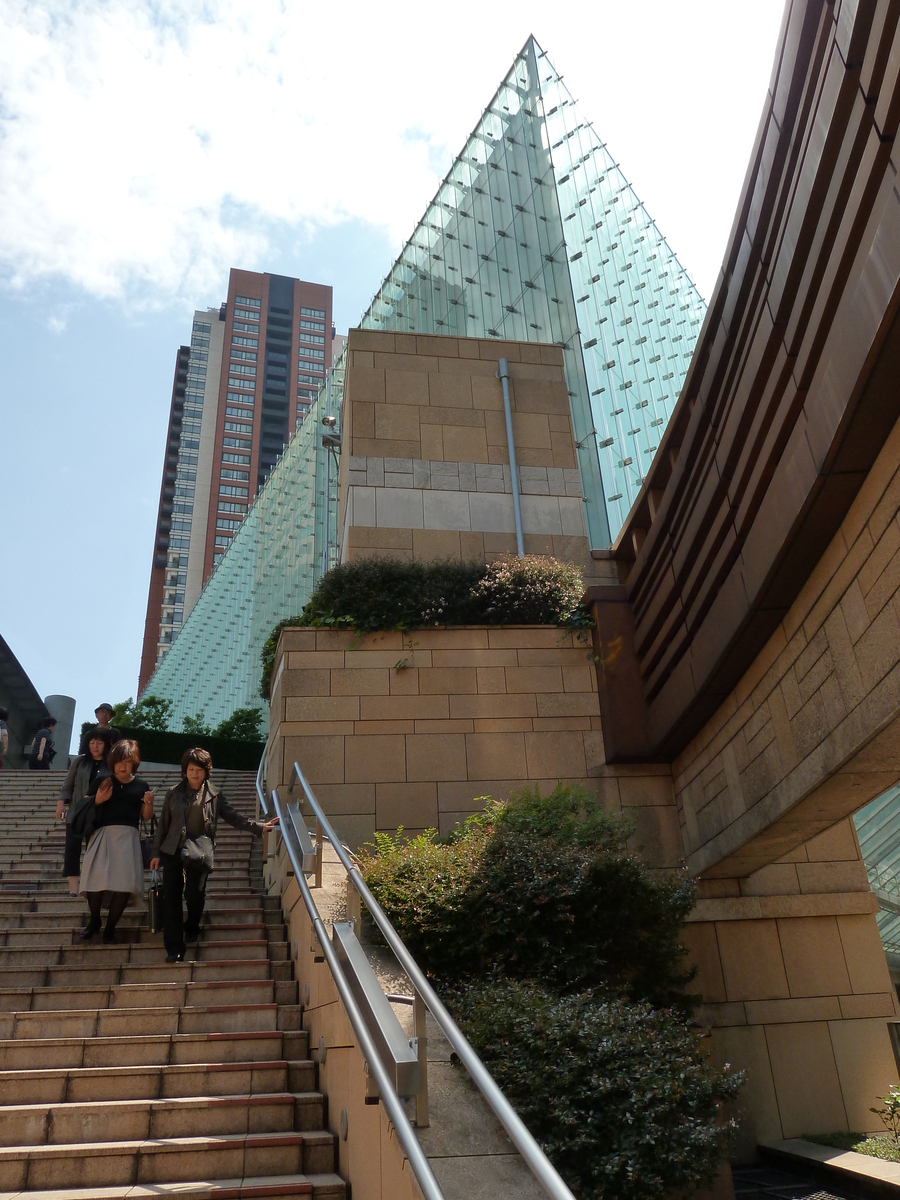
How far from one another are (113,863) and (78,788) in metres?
0.89

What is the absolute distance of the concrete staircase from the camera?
389 cm

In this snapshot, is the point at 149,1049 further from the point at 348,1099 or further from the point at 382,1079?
the point at 382,1079

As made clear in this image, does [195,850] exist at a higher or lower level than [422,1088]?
higher

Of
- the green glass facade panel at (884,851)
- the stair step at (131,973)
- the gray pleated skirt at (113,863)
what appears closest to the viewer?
the stair step at (131,973)

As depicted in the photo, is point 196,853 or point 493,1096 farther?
point 196,853

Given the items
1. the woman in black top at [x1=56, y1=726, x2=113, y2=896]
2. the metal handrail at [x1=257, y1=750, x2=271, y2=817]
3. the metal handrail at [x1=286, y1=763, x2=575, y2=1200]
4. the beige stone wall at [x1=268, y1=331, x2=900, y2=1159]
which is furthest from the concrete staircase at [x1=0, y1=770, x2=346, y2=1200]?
the beige stone wall at [x1=268, y1=331, x2=900, y2=1159]

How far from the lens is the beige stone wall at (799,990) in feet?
26.5

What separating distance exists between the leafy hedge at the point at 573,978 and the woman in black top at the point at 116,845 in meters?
1.60

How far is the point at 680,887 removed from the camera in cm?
652

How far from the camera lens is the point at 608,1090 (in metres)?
3.88

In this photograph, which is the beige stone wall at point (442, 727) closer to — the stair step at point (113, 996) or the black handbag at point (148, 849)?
the black handbag at point (148, 849)

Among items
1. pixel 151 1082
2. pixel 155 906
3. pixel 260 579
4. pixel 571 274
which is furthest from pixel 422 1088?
pixel 260 579

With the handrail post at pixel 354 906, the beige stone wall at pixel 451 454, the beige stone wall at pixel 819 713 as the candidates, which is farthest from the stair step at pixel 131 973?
the beige stone wall at pixel 451 454

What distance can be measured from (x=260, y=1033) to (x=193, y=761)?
2.17m
